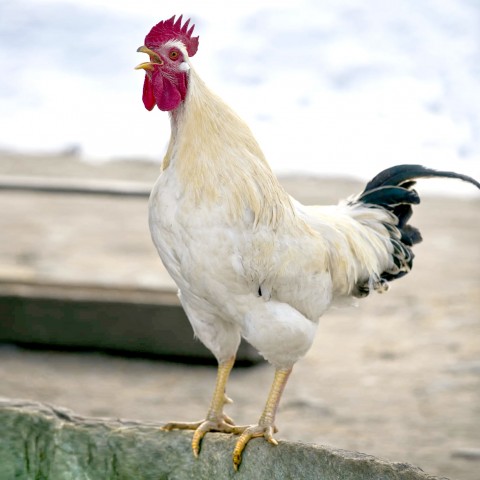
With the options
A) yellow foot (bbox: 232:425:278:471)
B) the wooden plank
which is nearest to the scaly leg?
yellow foot (bbox: 232:425:278:471)

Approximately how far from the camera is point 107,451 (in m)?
2.39

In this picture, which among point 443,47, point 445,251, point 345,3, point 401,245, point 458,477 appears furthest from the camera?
point 345,3

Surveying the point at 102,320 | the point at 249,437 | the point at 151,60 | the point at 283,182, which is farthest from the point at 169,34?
the point at 283,182

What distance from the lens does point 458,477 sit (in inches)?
145

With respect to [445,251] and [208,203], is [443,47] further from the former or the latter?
[208,203]

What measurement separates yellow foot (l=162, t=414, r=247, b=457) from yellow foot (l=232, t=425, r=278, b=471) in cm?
9

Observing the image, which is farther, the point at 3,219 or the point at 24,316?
the point at 3,219

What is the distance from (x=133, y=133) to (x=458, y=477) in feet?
19.4

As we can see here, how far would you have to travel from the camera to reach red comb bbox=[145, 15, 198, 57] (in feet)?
7.12

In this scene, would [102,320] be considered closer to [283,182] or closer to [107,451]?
[107,451]

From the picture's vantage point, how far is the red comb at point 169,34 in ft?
7.12

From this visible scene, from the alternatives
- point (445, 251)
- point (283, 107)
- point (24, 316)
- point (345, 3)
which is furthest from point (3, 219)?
point (345, 3)

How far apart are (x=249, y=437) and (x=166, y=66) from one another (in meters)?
0.82

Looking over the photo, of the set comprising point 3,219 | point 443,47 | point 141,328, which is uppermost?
point 443,47
